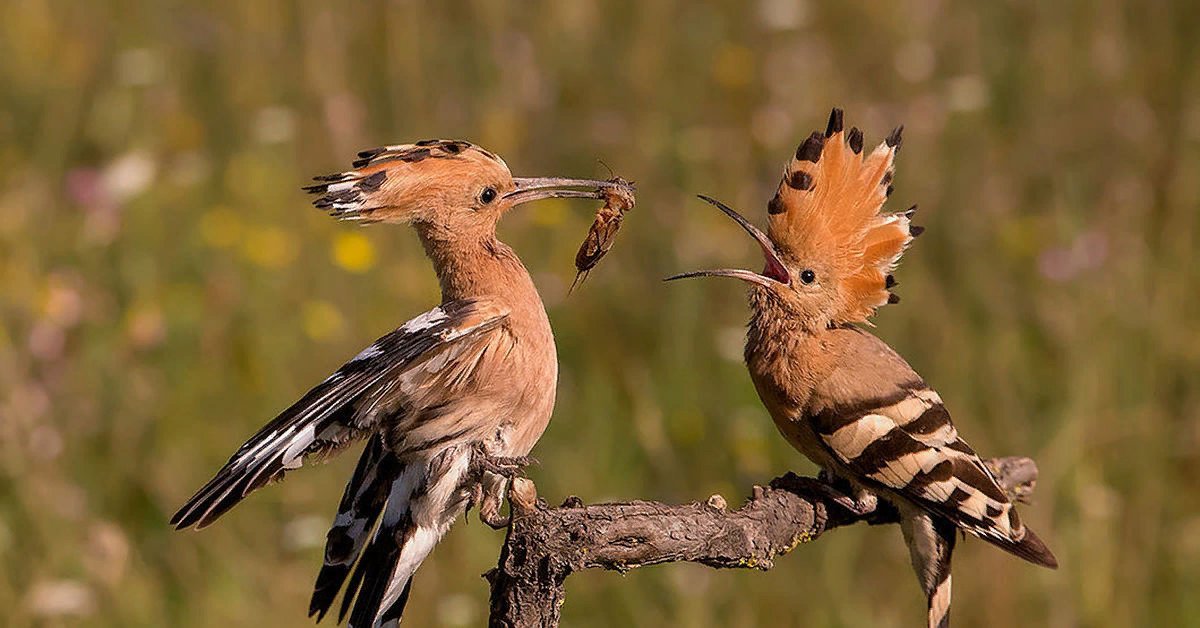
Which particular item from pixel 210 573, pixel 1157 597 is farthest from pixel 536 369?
pixel 1157 597

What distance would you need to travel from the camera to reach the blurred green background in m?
4.33

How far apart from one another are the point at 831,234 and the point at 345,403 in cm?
88

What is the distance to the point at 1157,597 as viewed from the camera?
432 centimetres

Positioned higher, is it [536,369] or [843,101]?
Answer: [843,101]

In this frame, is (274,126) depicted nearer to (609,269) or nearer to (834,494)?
(609,269)

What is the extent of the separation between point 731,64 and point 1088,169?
1.47 metres

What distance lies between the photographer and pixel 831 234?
2.81 metres

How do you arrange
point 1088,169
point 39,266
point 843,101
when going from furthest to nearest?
point 843,101, point 1088,169, point 39,266

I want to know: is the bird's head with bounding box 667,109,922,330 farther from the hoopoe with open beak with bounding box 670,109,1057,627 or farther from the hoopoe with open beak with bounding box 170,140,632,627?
the hoopoe with open beak with bounding box 170,140,632,627

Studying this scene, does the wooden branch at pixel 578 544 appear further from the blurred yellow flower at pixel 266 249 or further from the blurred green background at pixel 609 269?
the blurred yellow flower at pixel 266 249

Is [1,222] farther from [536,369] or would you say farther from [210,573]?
[536,369]

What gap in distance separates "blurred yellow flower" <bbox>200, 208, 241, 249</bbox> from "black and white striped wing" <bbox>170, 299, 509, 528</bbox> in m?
2.66

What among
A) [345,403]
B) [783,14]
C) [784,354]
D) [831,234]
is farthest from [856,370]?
[783,14]

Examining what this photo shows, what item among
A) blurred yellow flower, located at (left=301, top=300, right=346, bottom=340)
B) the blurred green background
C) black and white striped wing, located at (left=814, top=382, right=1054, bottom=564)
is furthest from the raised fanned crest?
blurred yellow flower, located at (left=301, top=300, right=346, bottom=340)
